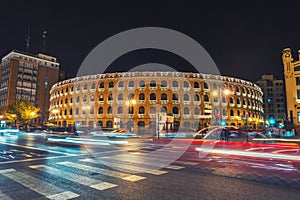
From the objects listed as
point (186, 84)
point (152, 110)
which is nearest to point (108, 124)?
point (152, 110)

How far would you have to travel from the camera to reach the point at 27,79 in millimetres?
81438

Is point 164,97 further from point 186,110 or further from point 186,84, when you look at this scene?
point 186,84

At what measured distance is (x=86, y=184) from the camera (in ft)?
18.5

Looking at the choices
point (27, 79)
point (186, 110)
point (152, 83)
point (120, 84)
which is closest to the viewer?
point (186, 110)

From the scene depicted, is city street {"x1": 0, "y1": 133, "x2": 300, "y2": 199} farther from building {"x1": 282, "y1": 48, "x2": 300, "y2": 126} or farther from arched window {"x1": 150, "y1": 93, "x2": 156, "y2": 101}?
arched window {"x1": 150, "y1": 93, "x2": 156, "y2": 101}

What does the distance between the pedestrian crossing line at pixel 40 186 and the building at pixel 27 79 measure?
250ft

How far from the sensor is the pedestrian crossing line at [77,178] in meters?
5.54

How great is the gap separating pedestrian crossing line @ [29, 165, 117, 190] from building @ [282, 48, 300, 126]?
33248 millimetres

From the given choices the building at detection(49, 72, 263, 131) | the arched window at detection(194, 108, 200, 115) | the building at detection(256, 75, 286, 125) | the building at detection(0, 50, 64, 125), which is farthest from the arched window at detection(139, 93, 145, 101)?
the building at detection(256, 75, 286, 125)

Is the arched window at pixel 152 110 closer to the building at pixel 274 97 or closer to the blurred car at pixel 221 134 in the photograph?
A: the blurred car at pixel 221 134

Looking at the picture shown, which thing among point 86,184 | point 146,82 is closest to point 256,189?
point 86,184

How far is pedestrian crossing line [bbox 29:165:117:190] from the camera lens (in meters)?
5.54

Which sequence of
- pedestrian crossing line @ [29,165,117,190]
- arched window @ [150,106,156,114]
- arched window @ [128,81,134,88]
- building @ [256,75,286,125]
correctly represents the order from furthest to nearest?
building @ [256,75,286,125], arched window @ [128,81,134,88], arched window @ [150,106,156,114], pedestrian crossing line @ [29,165,117,190]

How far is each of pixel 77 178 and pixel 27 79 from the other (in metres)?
Result: 87.4
